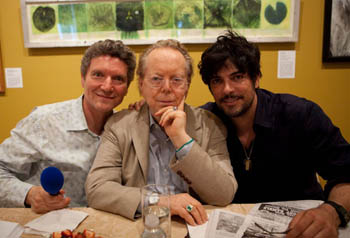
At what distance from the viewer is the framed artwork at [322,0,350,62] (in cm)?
216

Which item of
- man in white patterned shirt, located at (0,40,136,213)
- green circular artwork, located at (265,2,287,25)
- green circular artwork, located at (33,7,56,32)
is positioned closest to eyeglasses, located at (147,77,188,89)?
man in white patterned shirt, located at (0,40,136,213)

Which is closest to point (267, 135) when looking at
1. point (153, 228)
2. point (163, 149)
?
point (163, 149)

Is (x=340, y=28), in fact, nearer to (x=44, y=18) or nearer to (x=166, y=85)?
(x=166, y=85)

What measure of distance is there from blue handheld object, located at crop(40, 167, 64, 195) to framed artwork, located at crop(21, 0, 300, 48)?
1.48m

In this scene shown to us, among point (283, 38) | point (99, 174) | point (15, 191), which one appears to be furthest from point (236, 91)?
point (15, 191)

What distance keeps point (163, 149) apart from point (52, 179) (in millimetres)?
593

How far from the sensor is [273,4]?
214 centimetres

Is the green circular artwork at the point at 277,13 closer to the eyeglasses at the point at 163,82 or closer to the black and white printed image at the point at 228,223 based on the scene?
the eyeglasses at the point at 163,82

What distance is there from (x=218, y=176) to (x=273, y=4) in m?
1.76

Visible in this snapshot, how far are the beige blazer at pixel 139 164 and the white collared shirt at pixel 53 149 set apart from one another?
0.22 m

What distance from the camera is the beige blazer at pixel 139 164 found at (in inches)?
43.9

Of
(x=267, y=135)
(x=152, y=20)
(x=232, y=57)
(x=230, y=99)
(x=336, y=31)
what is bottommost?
(x=267, y=135)

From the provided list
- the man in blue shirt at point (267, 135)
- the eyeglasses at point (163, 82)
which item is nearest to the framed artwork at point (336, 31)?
the man in blue shirt at point (267, 135)

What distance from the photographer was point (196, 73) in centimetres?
233
